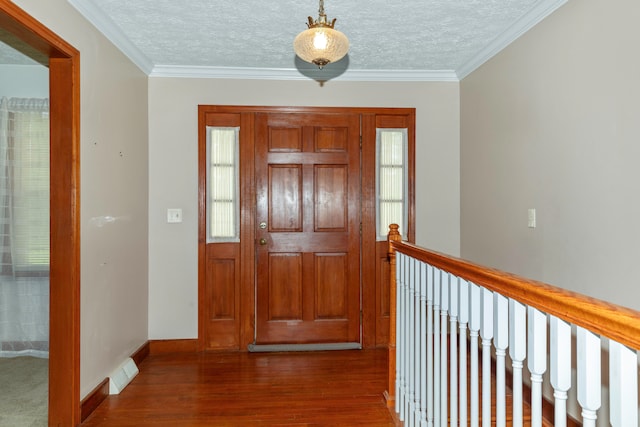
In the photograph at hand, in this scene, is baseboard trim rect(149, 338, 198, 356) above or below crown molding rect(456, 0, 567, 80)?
below

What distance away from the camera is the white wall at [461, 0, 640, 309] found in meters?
1.83

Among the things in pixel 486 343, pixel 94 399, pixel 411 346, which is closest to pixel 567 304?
pixel 486 343

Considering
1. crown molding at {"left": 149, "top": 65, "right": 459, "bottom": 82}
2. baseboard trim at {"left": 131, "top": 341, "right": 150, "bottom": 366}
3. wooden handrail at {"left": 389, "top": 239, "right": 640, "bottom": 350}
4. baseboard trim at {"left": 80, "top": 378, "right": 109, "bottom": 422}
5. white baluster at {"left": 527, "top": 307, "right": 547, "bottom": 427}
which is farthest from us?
crown molding at {"left": 149, "top": 65, "right": 459, "bottom": 82}

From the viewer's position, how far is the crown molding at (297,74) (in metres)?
3.43

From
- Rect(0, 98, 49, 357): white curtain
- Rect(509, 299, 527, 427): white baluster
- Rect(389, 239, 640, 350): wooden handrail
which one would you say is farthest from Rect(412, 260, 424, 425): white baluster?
Rect(0, 98, 49, 357): white curtain

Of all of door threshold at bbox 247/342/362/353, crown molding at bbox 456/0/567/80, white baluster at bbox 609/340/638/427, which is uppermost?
crown molding at bbox 456/0/567/80

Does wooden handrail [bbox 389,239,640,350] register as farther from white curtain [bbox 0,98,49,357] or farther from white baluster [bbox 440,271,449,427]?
white curtain [bbox 0,98,49,357]

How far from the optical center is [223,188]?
353 centimetres

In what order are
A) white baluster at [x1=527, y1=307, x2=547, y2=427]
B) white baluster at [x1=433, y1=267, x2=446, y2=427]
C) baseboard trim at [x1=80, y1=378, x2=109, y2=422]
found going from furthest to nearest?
baseboard trim at [x1=80, y1=378, x2=109, y2=422] → white baluster at [x1=433, y1=267, x2=446, y2=427] → white baluster at [x1=527, y1=307, x2=547, y2=427]

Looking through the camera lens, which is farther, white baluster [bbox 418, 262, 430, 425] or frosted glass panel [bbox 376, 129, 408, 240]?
frosted glass panel [bbox 376, 129, 408, 240]

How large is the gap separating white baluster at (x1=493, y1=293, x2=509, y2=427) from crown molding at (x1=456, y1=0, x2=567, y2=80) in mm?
1935

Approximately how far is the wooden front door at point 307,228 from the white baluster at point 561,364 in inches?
103

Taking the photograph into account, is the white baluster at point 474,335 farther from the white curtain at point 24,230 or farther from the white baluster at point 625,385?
the white curtain at point 24,230

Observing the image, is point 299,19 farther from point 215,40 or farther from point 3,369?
point 3,369
